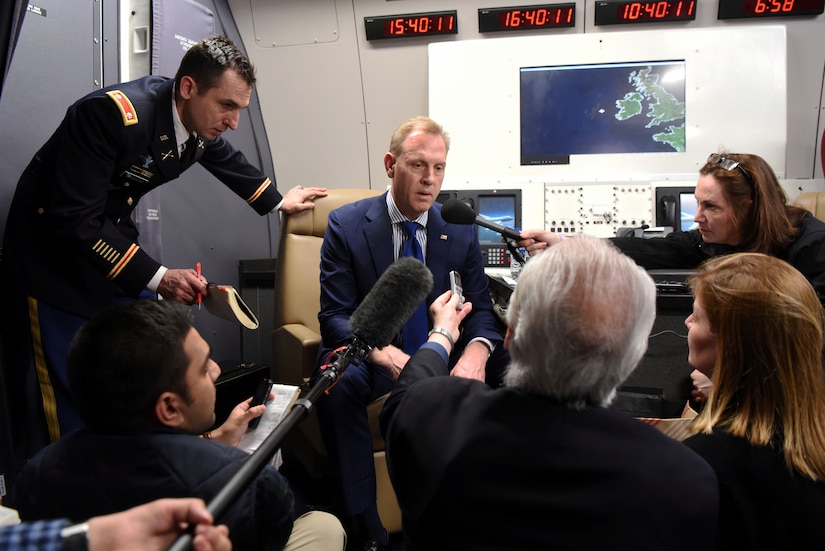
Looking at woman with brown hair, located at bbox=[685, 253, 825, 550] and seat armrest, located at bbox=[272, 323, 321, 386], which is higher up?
woman with brown hair, located at bbox=[685, 253, 825, 550]

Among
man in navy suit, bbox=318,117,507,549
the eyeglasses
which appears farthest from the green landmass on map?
man in navy suit, bbox=318,117,507,549

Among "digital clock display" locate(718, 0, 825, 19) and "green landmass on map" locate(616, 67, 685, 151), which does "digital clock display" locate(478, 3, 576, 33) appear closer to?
"green landmass on map" locate(616, 67, 685, 151)

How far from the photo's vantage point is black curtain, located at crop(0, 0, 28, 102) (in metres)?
1.37

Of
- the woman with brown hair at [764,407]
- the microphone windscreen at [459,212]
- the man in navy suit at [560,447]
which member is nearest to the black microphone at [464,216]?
the microphone windscreen at [459,212]

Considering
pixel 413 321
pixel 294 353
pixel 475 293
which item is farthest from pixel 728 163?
pixel 294 353

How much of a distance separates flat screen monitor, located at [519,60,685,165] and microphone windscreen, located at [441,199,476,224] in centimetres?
160

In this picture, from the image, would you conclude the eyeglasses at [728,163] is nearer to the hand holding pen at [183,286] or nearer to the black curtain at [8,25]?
the hand holding pen at [183,286]

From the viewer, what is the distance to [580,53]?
10.1ft

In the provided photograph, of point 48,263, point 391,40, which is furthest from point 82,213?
point 391,40

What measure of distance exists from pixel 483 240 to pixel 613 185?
78cm

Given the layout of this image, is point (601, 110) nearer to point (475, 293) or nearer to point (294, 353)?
point (475, 293)

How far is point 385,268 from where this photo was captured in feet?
6.49

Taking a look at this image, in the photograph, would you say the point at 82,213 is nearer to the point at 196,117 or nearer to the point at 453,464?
the point at 196,117

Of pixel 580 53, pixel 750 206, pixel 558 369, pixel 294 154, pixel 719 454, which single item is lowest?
pixel 719 454
